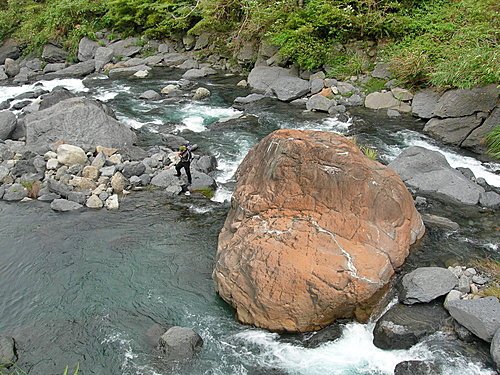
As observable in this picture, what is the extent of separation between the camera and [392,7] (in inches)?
896

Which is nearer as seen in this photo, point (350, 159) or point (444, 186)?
point (350, 159)

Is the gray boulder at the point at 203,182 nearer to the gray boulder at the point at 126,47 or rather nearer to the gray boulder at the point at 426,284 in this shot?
the gray boulder at the point at 426,284

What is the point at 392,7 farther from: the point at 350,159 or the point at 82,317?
the point at 82,317

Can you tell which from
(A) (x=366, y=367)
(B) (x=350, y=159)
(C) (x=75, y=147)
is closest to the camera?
(A) (x=366, y=367)

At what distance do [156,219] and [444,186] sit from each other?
792cm

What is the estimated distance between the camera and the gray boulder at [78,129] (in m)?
17.5

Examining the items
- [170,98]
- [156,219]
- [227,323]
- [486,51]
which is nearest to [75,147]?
[156,219]

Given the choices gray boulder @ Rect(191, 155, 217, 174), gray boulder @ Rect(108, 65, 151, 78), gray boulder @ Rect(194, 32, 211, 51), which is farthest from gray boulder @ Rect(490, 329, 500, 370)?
gray boulder @ Rect(194, 32, 211, 51)

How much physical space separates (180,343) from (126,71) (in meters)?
20.9

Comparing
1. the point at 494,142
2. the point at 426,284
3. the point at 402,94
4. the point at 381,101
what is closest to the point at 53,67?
the point at 381,101

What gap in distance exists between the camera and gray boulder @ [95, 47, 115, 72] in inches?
1122

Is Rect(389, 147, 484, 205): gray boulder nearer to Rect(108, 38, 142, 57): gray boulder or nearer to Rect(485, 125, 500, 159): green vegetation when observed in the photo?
Rect(485, 125, 500, 159): green vegetation

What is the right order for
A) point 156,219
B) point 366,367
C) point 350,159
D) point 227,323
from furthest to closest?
point 156,219 < point 350,159 < point 227,323 < point 366,367

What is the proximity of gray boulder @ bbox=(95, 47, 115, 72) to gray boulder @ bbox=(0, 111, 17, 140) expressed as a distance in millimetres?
10305
